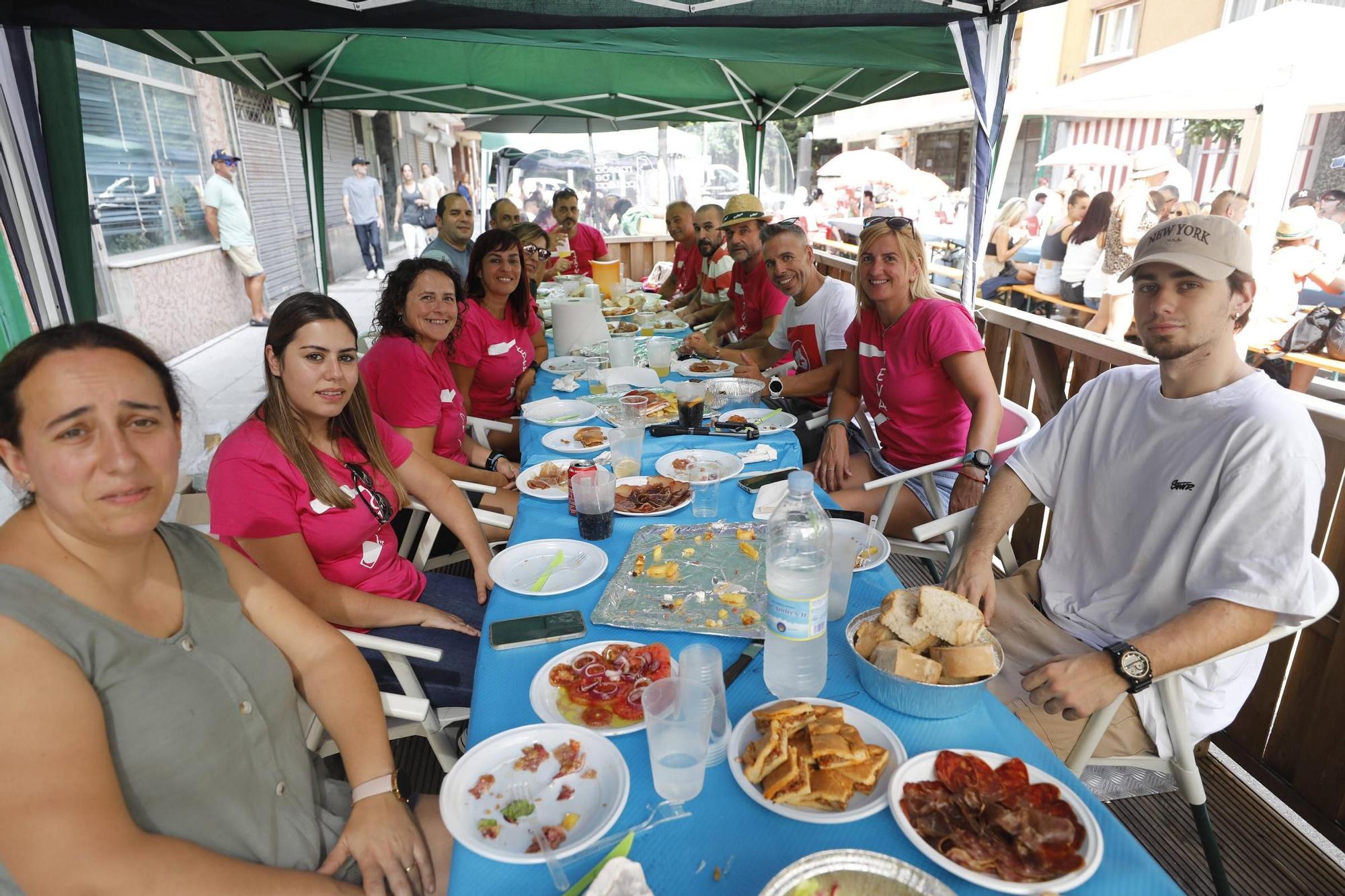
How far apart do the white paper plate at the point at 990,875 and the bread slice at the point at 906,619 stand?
0.21m

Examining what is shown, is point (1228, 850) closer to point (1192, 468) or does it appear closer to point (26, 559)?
point (1192, 468)

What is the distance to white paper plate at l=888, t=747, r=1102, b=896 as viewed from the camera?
962 millimetres

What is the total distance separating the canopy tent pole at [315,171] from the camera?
709 centimetres

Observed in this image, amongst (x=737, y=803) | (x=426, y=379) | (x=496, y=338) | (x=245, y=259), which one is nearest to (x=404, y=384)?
(x=426, y=379)

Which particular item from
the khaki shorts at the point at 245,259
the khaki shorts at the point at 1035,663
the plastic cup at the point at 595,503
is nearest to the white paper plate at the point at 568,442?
the plastic cup at the point at 595,503

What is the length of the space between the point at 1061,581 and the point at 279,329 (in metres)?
2.44

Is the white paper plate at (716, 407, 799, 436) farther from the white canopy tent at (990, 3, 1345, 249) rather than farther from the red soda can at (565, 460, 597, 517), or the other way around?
the white canopy tent at (990, 3, 1345, 249)

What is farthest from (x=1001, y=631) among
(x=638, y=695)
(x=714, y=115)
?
(x=714, y=115)

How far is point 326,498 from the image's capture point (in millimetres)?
2072

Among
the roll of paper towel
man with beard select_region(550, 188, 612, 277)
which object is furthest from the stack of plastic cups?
man with beard select_region(550, 188, 612, 277)

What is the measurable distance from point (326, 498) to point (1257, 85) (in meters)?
8.21

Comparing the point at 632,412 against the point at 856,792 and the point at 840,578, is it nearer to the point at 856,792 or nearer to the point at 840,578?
the point at 840,578

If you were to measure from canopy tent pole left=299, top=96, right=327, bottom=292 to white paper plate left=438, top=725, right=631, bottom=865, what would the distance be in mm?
7041

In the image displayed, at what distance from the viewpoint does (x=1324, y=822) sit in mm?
2207
